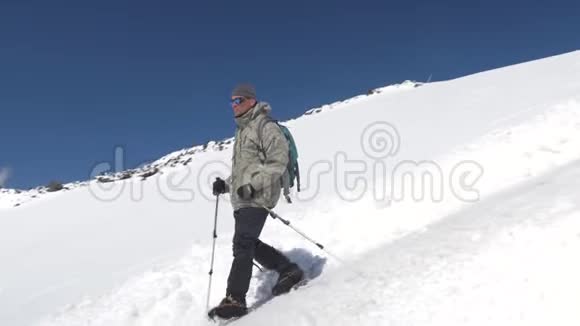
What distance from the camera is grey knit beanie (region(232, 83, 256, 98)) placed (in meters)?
5.63

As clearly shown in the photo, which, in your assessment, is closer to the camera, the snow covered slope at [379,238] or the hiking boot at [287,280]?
the snow covered slope at [379,238]

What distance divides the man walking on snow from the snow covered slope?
1.45 feet

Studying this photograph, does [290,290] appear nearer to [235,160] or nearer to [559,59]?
[235,160]

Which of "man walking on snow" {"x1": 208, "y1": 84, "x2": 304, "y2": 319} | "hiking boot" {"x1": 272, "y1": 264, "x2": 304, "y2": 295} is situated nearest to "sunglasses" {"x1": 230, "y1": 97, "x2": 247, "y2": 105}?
"man walking on snow" {"x1": 208, "y1": 84, "x2": 304, "y2": 319}

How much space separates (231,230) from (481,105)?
1086 cm

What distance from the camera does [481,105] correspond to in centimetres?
1634

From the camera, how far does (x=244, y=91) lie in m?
5.64

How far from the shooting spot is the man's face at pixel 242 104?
5.62 metres

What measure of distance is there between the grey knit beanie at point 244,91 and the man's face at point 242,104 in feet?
0.13

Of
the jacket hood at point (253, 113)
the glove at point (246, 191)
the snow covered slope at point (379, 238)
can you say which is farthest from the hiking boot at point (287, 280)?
the jacket hood at point (253, 113)

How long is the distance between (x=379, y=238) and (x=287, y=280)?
1.74 metres

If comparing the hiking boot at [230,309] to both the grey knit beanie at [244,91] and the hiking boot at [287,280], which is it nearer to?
the hiking boot at [287,280]

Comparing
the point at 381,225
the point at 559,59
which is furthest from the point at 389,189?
the point at 559,59

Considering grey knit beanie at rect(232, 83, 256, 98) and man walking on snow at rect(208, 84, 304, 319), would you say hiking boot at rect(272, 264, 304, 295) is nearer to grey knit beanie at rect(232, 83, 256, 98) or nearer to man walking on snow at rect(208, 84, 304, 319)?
man walking on snow at rect(208, 84, 304, 319)
